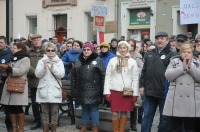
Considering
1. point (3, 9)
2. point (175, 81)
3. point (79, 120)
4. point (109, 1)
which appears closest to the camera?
point (175, 81)

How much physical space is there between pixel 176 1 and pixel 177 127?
43.8ft

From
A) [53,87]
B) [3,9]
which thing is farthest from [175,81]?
[3,9]

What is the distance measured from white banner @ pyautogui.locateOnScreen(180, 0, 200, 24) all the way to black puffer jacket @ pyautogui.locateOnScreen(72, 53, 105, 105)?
18.0ft

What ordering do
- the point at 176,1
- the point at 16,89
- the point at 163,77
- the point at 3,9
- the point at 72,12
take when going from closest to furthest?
the point at 163,77, the point at 16,89, the point at 176,1, the point at 72,12, the point at 3,9

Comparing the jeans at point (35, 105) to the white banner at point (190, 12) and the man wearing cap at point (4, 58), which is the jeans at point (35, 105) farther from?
the white banner at point (190, 12)

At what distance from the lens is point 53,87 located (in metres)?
8.55

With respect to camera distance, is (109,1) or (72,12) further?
(72,12)

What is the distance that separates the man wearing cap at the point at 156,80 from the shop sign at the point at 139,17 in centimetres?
1337

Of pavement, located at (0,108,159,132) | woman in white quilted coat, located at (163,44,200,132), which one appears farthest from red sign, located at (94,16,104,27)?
woman in white quilted coat, located at (163,44,200,132)

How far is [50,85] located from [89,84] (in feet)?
2.46

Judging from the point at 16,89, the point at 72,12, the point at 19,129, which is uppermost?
Result: the point at 72,12

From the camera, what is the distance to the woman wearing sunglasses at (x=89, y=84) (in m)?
8.62

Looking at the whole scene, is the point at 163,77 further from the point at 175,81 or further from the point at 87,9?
the point at 87,9

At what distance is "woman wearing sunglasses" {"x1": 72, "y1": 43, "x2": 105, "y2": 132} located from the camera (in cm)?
862
